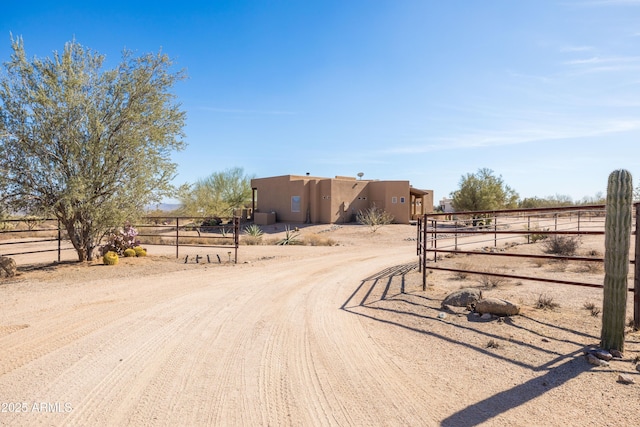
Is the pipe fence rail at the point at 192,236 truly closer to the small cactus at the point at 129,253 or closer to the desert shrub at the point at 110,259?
the small cactus at the point at 129,253

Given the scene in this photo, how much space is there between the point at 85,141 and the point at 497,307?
1239 centimetres

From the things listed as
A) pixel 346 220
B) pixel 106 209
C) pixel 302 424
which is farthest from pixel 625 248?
pixel 346 220

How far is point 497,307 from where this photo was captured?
21.0 ft

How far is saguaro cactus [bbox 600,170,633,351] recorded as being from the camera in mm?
4633

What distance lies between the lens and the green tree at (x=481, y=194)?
37344mm

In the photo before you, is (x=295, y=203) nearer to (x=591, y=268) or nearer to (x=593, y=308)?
(x=591, y=268)

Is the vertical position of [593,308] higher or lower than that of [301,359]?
higher

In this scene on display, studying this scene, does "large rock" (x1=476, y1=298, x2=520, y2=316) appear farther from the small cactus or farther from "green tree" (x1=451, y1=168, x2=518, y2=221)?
"green tree" (x1=451, y1=168, x2=518, y2=221)

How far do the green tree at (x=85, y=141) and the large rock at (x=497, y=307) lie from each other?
10.9 metres

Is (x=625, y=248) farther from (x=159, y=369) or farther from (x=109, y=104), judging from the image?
(x=109, y=104)

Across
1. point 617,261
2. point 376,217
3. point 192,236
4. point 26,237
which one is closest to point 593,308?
point 617,261

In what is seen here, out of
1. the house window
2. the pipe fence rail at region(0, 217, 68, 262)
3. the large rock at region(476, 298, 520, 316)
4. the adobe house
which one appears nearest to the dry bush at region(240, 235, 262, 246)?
the pipe fence rail at region(0, 217, 68, 262)

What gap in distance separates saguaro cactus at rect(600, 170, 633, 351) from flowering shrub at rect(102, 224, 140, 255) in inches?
568

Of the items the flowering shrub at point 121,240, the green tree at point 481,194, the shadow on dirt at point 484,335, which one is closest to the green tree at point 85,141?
the flowering shrub at point 121,240
